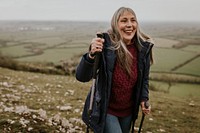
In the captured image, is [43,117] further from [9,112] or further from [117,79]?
[117,79]

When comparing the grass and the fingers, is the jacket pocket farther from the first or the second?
the grass

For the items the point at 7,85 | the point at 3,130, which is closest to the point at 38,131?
the point at 3,130

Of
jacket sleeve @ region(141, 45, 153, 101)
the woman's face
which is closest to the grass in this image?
jacket sleeve @ region(141, 45, 153, 101)

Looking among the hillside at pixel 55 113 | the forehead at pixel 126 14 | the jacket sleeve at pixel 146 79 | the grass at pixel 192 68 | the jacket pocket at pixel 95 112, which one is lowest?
the grass at pixel 192 68

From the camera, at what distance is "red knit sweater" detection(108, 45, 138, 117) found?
199 inches

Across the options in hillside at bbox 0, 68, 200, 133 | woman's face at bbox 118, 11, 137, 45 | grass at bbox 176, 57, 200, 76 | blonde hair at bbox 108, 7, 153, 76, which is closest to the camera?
blonde hair at bbox 108, 7, 153, 76

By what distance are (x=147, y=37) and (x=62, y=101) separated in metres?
8.08

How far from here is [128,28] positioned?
5.21 meters

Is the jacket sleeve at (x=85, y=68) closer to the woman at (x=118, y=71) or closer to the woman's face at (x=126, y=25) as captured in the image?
the woman at (x=118, y=71)

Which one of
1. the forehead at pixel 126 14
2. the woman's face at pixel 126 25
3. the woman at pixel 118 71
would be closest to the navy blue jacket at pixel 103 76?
the woman at pixel 118 71

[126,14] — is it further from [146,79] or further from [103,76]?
[146,79]

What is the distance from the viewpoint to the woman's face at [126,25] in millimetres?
5188

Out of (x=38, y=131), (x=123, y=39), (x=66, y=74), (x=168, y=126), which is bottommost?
(x=66, y=74)

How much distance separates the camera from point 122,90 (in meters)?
5.13
